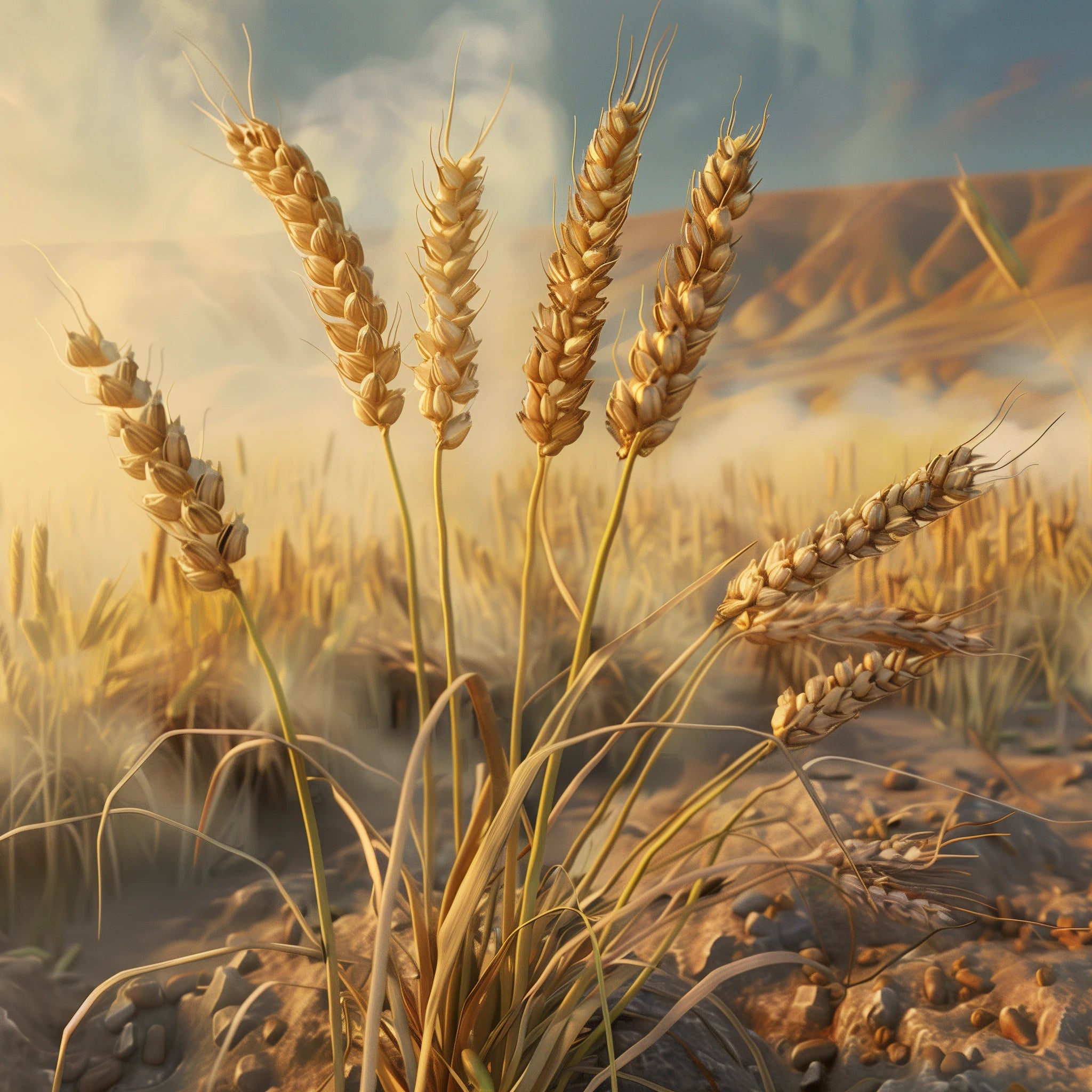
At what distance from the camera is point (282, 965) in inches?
33.6

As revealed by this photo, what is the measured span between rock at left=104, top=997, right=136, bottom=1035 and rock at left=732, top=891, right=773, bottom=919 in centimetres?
67

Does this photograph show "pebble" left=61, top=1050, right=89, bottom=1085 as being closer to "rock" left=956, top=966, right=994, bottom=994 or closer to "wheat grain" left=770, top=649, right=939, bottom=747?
"wheat grain" left=770, top=649, right=939, bottom=747

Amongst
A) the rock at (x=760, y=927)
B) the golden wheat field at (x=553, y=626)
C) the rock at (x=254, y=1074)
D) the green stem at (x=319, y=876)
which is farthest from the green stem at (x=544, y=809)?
the rock at (x=760, y=927)

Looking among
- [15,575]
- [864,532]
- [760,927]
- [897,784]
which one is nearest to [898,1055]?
[760,927]

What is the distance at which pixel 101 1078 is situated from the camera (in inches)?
28.0

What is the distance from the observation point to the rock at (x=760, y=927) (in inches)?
34.3

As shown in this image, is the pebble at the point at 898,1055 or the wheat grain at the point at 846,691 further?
the pebble at the point at 898,1055

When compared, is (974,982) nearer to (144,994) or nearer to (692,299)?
(692,299)

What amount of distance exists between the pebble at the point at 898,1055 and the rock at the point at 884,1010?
0.02 m

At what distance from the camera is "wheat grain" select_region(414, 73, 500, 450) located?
542 millimetres

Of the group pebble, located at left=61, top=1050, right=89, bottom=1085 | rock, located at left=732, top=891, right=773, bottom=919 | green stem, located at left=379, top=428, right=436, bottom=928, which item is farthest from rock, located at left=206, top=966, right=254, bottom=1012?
rock, located at left=732, top=891, right=773, bottom=919

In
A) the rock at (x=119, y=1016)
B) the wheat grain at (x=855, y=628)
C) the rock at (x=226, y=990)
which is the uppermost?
the wheat grain at (x=855, y=628)

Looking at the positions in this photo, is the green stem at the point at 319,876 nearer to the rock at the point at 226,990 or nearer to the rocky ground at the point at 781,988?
the rocky ground at the point at 781,988

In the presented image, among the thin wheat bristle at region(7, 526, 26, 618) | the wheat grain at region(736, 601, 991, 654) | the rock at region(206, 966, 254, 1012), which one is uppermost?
the thin wheat bristle at region(7, 526, 26, 618)
